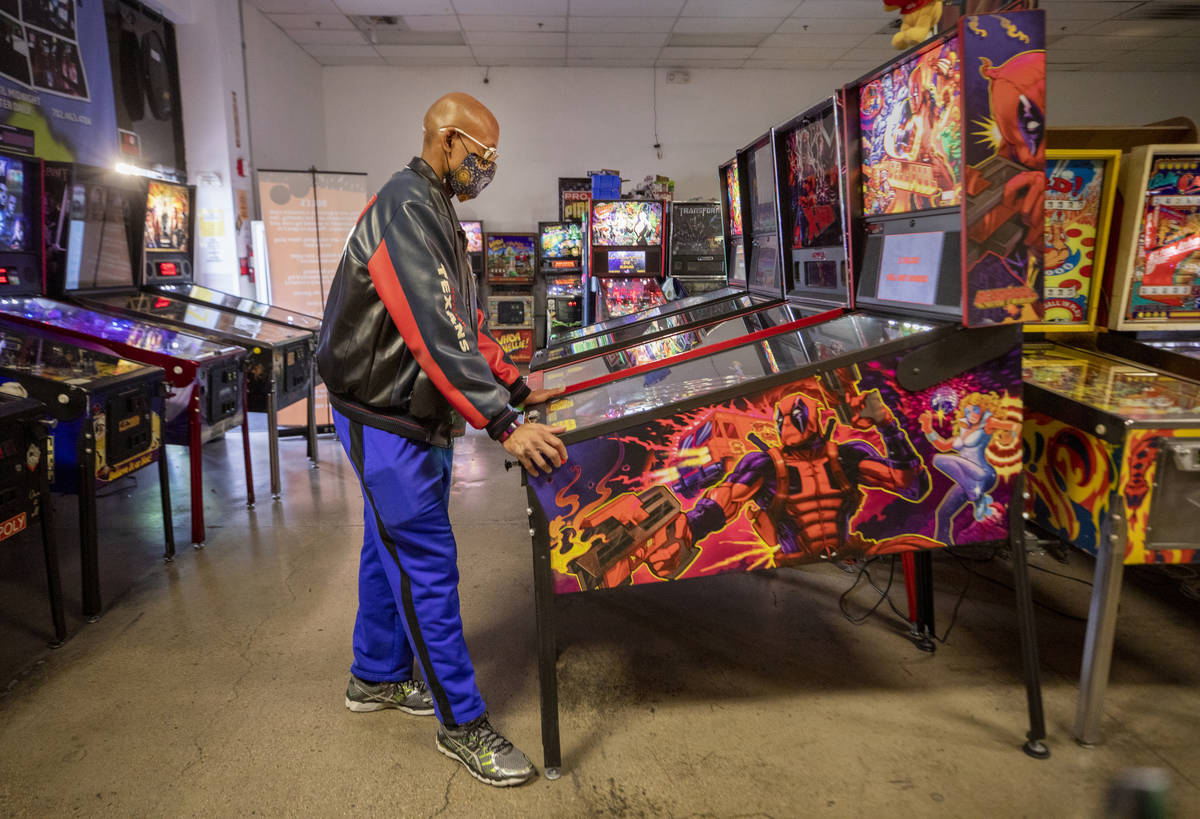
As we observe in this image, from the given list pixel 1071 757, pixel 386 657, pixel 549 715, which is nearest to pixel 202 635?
pixel 386 657

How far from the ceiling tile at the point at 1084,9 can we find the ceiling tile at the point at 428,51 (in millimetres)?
5675

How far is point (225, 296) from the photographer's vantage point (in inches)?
175

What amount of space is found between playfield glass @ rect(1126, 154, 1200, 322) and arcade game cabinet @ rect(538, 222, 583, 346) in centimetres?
608

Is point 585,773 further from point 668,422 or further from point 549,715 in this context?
point 668,422

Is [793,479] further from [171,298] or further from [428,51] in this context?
[428,51]

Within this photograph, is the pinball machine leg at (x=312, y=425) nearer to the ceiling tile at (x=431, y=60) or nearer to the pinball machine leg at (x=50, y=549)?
the pinball machine leg at (x=50, y=549)

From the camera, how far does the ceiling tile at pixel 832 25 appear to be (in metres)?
6.98

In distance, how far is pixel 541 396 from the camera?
1.88 metres

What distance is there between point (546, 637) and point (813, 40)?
784cm

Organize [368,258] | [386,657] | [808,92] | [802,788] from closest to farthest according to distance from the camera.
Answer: [368,258], [802,788], [386,657], [808,92]

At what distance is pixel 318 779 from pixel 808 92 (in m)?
9.33

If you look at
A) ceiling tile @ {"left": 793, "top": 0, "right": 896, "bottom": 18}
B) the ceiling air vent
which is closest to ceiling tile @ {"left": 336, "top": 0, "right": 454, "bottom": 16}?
ceiling tile @ {"left": 793, "top": 0, "right": 896, "bottom": 18}

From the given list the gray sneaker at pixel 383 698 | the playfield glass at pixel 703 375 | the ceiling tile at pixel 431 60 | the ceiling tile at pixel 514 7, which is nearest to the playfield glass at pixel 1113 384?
the playfield glass at pixel 703 375

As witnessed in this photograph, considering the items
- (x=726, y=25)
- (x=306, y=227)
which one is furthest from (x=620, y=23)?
(x=306, y=227)
